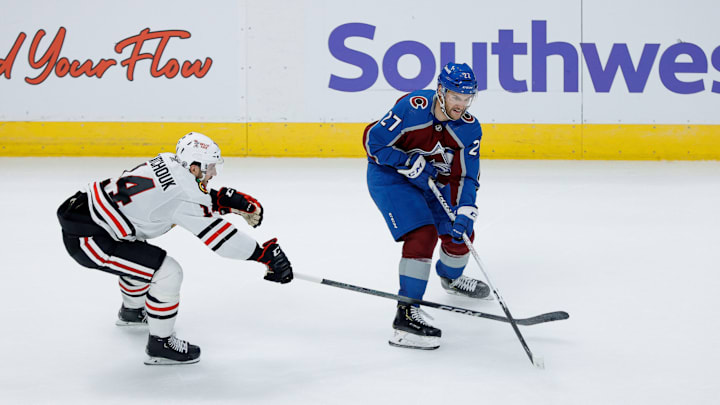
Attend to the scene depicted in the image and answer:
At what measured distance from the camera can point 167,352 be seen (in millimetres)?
2525

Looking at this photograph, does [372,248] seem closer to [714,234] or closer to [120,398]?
[714,234]

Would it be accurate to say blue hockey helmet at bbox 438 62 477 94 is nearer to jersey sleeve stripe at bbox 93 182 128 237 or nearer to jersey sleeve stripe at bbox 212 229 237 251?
jersey sleeve stripe at bbox 212 229 237 251

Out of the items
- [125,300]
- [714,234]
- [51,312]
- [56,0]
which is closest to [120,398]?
[125,300]

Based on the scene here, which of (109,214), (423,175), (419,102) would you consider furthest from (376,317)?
(109,214)

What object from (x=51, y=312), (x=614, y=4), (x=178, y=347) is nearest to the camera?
(x=178, y=347)

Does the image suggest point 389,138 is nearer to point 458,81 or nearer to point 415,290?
point 458,81

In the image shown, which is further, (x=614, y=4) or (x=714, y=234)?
(x=614, y=4)

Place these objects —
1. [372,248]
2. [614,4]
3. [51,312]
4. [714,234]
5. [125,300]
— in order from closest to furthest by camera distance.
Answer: [125,300] → [51,312] → [372,248] → [714,234] → [614,4]

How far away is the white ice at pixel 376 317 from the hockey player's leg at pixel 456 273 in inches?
2.4

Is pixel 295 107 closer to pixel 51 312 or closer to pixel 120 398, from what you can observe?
pixel 51 312

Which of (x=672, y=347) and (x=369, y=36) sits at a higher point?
(x=369, y=36)

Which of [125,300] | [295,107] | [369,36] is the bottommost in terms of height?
[125,300]

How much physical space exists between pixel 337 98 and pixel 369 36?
578 mm

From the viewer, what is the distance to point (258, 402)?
2.26 m
